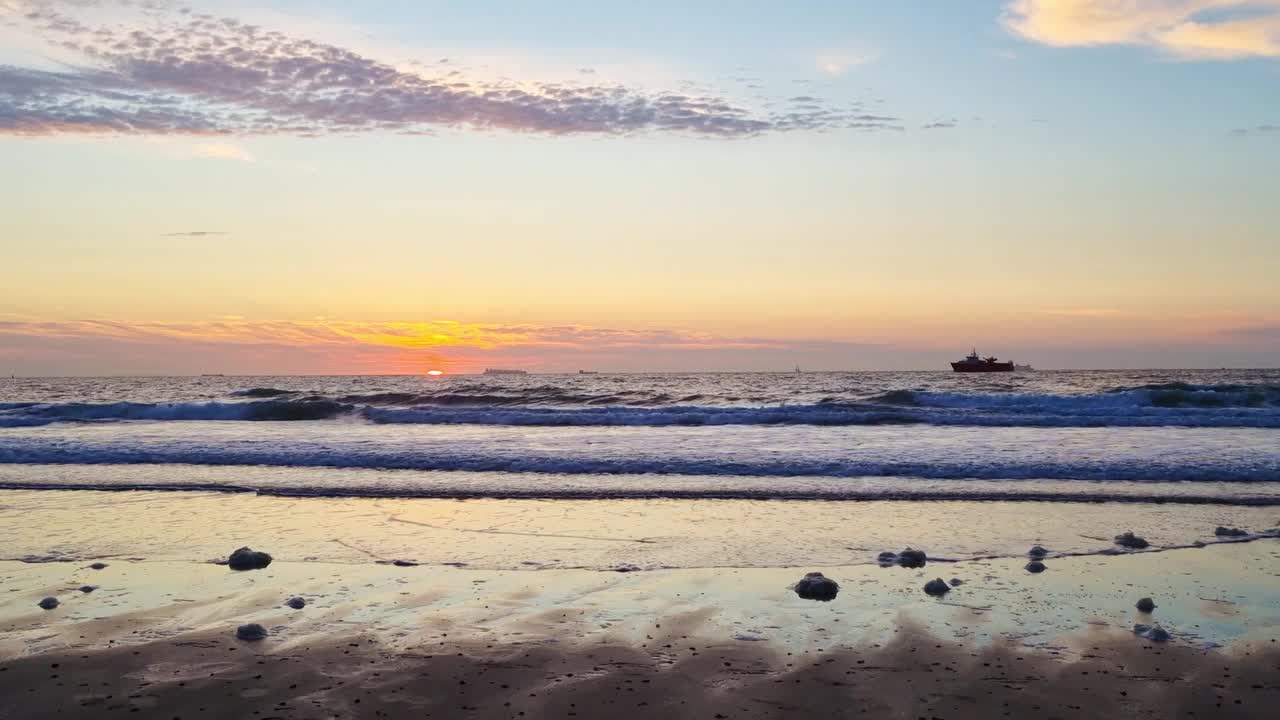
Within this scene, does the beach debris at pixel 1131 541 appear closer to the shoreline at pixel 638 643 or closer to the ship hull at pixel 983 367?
the shoreline at pixel 638 643

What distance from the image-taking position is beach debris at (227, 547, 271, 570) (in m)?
9.19

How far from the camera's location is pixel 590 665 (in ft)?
20.2

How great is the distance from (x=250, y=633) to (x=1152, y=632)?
660 centimetres

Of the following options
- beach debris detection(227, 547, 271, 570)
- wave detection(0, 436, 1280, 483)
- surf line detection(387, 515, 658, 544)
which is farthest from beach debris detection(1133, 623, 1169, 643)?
wave detection(0, 436, 1280, 483)

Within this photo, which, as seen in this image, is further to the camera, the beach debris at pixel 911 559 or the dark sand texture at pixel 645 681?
the beach debris at pixel 911 559

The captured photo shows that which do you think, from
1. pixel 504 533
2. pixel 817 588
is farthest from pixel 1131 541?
pixel 504 533

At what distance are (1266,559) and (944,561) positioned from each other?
3.23m


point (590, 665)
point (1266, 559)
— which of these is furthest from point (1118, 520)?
point (590, 665)

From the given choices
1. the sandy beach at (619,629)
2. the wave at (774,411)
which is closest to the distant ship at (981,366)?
the wave at (774,411)

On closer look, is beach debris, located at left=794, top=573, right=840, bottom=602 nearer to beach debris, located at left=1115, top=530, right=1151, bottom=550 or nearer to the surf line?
the surf line

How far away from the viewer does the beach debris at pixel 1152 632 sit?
6613 millimetres

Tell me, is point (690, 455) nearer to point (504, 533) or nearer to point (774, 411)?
point (504, 533)

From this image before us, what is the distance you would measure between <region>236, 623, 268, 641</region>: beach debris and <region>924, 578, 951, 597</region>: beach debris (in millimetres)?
5411

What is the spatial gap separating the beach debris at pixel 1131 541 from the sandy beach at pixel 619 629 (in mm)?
228
